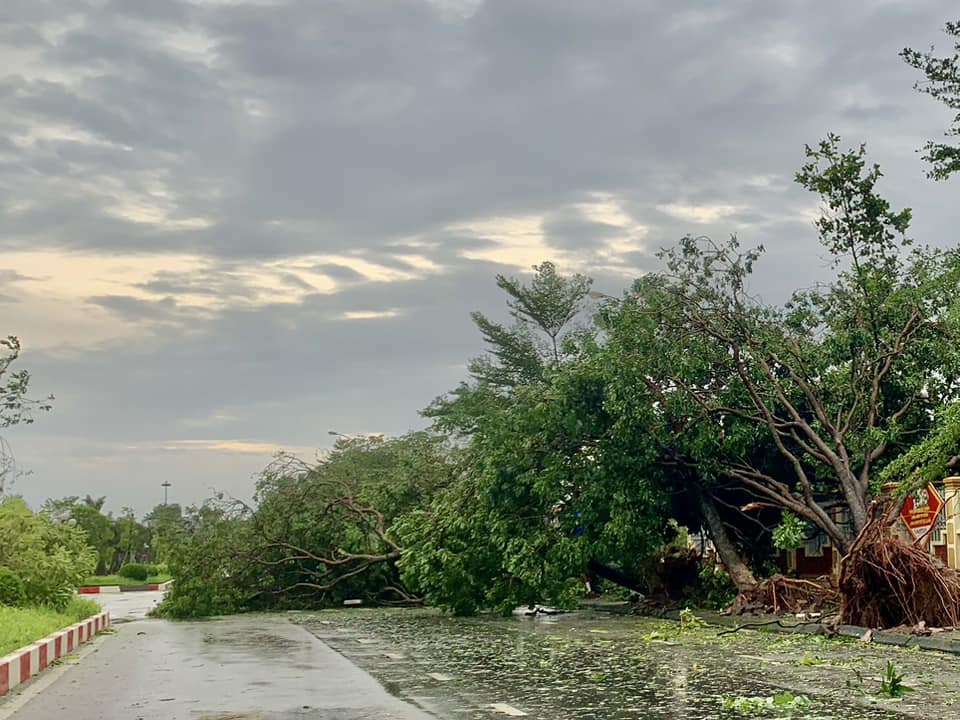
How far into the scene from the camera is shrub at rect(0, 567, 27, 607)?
2323 centimetres

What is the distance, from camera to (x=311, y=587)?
103ft

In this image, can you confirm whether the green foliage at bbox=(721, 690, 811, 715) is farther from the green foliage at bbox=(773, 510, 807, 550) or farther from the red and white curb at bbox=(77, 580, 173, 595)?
the red and white curb at bbox=(77, 580, 173, 595)

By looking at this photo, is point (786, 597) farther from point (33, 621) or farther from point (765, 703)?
point (33, 621)

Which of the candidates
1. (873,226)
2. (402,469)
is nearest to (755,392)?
(873,226)

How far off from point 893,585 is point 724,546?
6.72m

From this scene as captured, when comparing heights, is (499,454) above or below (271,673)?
above

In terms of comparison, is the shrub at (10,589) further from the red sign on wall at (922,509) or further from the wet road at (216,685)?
the red sign on wall at (922,509)

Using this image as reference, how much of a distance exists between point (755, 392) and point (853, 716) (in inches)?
556

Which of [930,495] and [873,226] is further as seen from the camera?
[873,226]

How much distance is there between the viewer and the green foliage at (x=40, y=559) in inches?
953

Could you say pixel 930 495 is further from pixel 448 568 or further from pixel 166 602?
pixel 166 602

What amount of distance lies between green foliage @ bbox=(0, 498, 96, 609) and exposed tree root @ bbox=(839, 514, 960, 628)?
49.4ft

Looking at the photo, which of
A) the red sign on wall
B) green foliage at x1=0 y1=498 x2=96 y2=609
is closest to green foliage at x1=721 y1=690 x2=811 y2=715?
the red sign on wall

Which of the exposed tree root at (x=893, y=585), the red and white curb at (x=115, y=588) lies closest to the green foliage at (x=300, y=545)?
the exposed tree root at (x=893, y=585)
